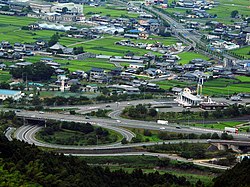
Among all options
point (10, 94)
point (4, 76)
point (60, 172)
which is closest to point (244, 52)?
point (4, 76)

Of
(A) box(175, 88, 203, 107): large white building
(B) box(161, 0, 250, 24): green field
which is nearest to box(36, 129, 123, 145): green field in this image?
(A) box(175, 88, 203, 107): large white building

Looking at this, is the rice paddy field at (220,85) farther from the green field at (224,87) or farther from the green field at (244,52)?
the green field at (244,52)

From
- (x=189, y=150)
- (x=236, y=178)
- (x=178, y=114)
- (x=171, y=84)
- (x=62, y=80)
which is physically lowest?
(x=171, y=84)

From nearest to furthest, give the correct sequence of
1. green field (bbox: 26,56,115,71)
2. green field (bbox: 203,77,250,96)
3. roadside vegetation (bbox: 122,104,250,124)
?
1. roadside vegetation (bbox: 122,104,250,124)
2. green field (bbox: 203,77,250,96)
3. green field (bbox: 26,56,115,71)

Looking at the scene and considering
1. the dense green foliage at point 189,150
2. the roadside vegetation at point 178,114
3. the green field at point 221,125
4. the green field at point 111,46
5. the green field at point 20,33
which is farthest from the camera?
the green field at point 20,33

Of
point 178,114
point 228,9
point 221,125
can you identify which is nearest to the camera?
point 221,125

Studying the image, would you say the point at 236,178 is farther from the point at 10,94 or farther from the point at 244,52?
the point at 244,52

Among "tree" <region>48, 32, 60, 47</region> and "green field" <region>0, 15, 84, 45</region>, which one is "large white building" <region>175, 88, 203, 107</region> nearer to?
"tree" <region>48, 32, 60, 47</region>

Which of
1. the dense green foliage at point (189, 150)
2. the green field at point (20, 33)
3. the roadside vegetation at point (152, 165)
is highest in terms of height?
the green field at point (20, 33)

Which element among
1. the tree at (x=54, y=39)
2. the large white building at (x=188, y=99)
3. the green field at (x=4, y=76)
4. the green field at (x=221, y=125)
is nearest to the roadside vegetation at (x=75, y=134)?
the green field at (x=221, y=125)
